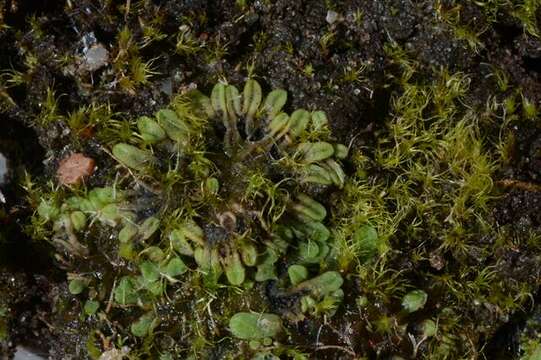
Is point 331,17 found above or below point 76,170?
above

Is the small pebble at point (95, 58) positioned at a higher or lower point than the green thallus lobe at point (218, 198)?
higher

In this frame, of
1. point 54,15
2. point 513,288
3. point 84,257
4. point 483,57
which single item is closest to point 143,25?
point 54,15

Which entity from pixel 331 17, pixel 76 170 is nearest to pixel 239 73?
pixel 331 17

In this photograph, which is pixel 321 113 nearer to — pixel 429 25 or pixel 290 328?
pixel 429 25

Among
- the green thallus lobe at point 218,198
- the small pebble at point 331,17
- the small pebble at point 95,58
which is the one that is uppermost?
the small pebble at point 331,17

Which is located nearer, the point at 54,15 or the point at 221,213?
the point at 221,213

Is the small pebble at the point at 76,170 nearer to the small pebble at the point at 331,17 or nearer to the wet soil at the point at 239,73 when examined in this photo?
the wet soil at the point at 239,73

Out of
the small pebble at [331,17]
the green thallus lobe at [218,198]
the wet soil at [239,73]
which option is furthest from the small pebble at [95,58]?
the small pebble at [331,17]

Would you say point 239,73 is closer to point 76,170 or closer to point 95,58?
point 95,58

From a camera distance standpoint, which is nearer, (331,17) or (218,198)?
(218,198)
